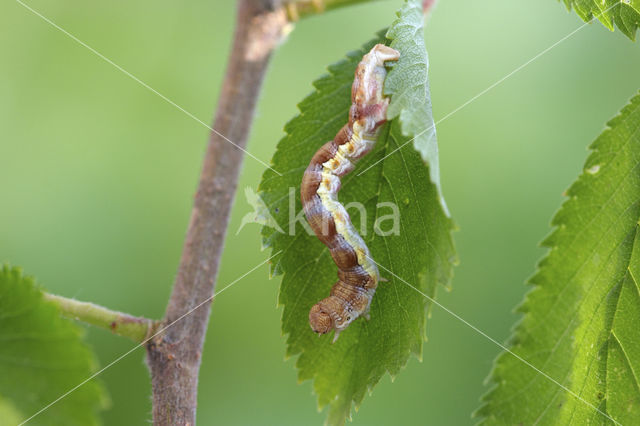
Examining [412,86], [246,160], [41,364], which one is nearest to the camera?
[41,364]

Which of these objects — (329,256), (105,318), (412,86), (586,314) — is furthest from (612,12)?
(105,318)

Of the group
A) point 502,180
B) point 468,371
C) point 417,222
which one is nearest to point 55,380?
point 417,222

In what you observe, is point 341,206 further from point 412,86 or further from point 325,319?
point 412,86

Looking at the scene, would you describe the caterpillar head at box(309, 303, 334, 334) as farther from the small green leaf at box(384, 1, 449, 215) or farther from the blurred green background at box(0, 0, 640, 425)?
the blurred green background at box(0, 0, 640, 425)

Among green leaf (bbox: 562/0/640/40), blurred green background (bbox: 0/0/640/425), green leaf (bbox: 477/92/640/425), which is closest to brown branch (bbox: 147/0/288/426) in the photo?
green leaf (bbox: 477/92/640/425)

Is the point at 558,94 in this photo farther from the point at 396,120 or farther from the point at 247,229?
the point at 396,120

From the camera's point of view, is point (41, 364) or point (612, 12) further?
point (612, 12)
